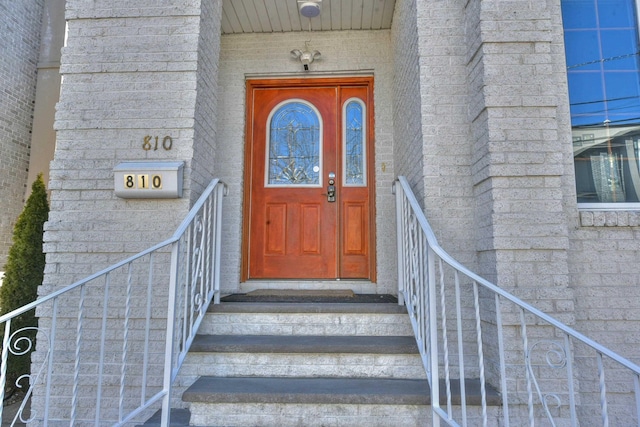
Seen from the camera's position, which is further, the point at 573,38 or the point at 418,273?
the point at 573,38

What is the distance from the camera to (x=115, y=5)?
8.61 ft

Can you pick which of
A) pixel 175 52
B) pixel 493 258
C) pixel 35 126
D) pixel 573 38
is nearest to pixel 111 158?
pixel 175 52

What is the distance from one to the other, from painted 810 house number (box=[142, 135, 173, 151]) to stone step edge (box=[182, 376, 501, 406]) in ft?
4.80

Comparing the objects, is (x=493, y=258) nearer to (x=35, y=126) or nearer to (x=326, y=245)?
(x=326, y=245)

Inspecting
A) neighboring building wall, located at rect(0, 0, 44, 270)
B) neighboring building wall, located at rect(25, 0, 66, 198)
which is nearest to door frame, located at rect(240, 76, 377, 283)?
neighboring building wall, located at rect(25, 0, 66, 198)

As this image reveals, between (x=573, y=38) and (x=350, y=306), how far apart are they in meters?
2.26

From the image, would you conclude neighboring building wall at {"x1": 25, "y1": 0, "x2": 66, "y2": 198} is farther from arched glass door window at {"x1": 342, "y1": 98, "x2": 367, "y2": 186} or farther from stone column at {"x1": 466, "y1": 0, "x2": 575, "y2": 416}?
stone column at {"x1": 466, "y1": 0, "x2": 575, "y2": 416}

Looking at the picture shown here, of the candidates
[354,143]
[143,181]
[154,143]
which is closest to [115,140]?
[154,143]

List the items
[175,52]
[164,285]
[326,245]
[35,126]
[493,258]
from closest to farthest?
[493,258]
[164,285]
[175,52]
[326,245]
[35,126]

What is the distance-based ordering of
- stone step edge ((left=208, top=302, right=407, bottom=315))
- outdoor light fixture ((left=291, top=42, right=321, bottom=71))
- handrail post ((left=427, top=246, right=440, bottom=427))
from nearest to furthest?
handrail post ((left=427, top=246, right=440, bottom=427)) → stone step edge ((left=208, top=302, right=407, bottom=315)) → outdoor light fixture ((left=291, top=42, right=321, bottom=71))

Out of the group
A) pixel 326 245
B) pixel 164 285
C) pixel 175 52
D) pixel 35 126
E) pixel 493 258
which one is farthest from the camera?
pixel 35 126

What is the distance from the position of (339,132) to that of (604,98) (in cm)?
215

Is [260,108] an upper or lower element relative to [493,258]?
upper

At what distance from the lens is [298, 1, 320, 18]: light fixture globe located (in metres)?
3.40
